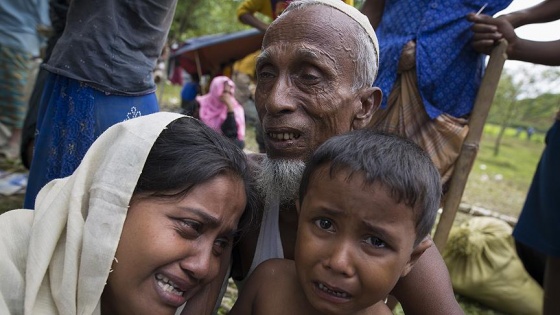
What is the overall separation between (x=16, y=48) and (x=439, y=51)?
167 inches

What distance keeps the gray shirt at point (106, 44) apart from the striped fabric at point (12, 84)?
2855 millimetres

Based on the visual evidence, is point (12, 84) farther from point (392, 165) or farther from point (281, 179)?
point (392, 165)

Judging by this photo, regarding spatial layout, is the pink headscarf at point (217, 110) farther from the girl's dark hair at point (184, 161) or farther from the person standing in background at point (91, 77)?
the girl's dark hair at point (184, 161)

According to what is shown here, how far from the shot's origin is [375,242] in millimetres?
1504

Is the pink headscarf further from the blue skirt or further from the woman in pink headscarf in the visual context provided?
the blue skirt

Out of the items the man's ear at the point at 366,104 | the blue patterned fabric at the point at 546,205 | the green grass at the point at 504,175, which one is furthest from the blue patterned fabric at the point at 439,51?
the green grass at the point at 504,175

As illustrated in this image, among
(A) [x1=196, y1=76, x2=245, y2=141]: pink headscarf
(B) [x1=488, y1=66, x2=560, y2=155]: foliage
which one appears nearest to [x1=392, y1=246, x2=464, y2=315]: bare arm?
(A) [x1=196, y1=76, x2=245, y2=141]: pink headscarf

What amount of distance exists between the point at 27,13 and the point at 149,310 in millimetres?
4531

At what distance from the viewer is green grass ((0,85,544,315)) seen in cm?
429

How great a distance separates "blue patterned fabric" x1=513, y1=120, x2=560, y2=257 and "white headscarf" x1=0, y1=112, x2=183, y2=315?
2383mm

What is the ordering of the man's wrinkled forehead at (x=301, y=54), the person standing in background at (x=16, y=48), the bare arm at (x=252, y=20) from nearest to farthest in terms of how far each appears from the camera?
the man's wrinkled forehead at (x=301, y=54) → the person standing in background at (x=16, y=48) → the bare arm at (x=252, y=20)

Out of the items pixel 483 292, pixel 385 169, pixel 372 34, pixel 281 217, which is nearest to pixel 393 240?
pixel 385 169

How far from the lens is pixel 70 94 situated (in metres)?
2.39

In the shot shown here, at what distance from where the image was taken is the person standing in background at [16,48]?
4750 mm
